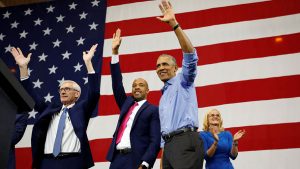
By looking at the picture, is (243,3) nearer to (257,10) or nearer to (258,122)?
(257,10)

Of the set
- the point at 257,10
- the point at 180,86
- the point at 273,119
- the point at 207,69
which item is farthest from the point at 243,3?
the point at 180,86

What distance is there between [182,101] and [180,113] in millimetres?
65

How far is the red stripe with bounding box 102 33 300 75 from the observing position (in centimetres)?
352

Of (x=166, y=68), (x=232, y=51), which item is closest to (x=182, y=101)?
(x=166, y=68)

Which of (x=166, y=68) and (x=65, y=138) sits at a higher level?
(x=166, y=68)

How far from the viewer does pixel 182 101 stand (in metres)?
1.91

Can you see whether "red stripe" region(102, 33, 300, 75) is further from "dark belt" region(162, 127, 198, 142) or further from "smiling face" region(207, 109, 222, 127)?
"dark belt" region(162, 127, 198, 142)

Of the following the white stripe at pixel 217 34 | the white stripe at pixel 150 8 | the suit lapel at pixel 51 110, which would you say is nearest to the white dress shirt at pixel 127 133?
the suit lapel at pixel 51 110

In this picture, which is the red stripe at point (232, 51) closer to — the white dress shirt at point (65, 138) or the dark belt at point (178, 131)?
the white dress shirt at point (65, 138)

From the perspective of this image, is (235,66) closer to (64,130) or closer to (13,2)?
(64,130)

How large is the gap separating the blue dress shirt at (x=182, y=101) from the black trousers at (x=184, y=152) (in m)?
0.07

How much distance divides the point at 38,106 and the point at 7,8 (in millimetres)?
2525

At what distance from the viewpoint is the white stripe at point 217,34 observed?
3.60 metres

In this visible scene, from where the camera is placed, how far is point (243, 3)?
384 centimetres
